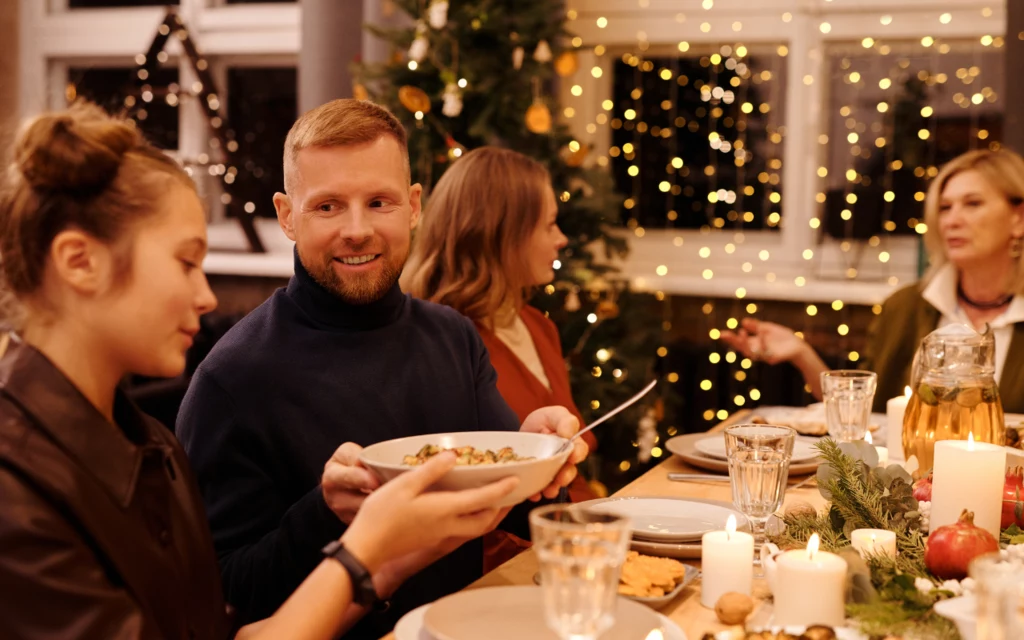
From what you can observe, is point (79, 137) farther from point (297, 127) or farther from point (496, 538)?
point (496, 538)

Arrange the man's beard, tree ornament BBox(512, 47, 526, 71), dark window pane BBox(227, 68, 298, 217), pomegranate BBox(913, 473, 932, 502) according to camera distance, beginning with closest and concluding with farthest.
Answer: pomegranate BBox(913, 473, 932, 502)
the man's beard
tree ornament BBox(512, 47, 526, 71)
dark window pane BBox(227, 68, 298, 217)

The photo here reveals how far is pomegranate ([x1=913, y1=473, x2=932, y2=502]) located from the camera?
1.47m

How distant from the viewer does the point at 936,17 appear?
13.0 ft

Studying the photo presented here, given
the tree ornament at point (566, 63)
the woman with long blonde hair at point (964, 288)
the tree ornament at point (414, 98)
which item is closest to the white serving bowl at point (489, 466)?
the woman with long blonde hair at point (964, 288)

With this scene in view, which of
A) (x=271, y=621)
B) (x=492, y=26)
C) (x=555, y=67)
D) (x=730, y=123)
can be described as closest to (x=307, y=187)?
(x=271, y=621)

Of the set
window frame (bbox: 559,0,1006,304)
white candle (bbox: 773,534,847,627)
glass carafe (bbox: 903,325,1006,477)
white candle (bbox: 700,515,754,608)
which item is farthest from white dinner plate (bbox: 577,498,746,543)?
window frame (bbox: 559,0,1006,304)

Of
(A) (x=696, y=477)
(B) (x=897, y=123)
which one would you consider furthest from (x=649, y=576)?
(B) (x=897, y=123)

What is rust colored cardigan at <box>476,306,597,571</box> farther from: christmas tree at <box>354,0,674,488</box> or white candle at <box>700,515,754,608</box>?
christmas tree at <box>354,0,674,488</box>

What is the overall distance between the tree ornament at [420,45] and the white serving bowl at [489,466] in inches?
94.3

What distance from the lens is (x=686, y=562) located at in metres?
1.38

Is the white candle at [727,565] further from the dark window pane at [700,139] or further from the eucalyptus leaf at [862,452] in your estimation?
the dark window pane at [700,139]

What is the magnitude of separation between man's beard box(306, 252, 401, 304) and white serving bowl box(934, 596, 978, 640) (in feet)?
3.10

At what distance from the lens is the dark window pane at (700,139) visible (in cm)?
433

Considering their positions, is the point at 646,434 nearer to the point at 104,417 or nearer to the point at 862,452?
the point at 862,452
